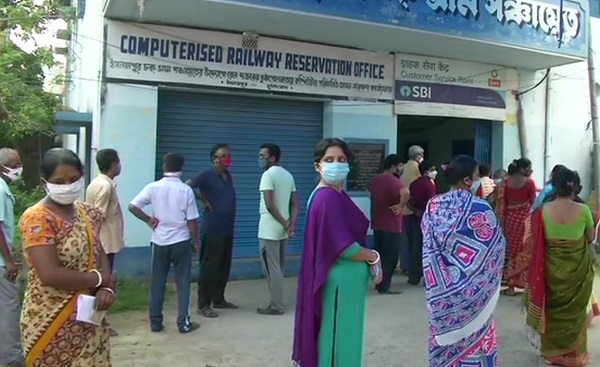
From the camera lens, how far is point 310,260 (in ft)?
12.2

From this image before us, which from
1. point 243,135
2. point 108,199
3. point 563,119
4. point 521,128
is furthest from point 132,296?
point 563,119

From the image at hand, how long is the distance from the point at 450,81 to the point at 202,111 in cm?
418

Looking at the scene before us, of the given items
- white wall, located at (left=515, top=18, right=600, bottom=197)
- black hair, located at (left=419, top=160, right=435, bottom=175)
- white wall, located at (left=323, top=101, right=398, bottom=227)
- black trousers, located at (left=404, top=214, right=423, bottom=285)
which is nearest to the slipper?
black trousers, located at (left=404, top=214, right=423, bottom=285)

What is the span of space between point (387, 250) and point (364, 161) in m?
2.16

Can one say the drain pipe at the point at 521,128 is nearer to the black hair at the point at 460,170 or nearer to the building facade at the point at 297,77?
the building facade at the point at 297,77

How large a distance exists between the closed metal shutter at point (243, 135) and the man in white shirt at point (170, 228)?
250cm

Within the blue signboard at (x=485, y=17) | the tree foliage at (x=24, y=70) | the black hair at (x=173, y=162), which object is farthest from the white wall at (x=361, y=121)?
the tree foliage at (x=24, y=70)

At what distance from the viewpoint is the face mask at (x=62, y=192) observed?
2.90 m

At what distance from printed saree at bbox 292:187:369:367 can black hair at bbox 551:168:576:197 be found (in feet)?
6.62

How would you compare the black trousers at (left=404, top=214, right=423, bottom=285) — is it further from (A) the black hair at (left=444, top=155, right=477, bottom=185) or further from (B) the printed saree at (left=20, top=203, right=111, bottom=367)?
(B) the printed saree at (left=20, top=203, right=111, bottom=367)

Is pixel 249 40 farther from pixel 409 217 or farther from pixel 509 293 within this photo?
pixel 509 293

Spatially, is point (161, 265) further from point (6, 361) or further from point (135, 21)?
point (135, 21)

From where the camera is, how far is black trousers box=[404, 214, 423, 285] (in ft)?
27.1

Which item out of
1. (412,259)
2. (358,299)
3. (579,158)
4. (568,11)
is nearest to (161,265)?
(358,299)
